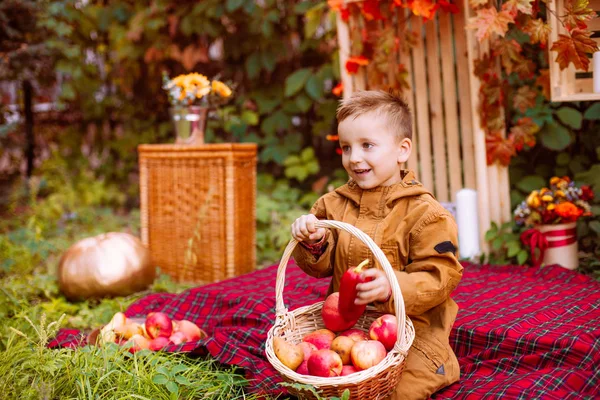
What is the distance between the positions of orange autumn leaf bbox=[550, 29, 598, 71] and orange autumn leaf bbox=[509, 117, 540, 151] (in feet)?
2.13

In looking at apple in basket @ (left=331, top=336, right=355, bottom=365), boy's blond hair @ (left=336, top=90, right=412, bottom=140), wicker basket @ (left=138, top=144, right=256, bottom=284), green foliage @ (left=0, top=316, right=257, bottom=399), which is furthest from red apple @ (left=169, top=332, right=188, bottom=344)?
boy's blond hair @ (left=336, top=90, right=412, bottom=140)

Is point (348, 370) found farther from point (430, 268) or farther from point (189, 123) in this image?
point (189, 123)

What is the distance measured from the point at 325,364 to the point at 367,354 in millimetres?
131

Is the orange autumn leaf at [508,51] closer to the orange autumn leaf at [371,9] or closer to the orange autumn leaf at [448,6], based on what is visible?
the orange autumn leaf at [448,6]

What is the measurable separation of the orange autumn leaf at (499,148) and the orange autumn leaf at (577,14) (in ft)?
2.65

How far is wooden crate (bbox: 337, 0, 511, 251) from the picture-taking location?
3.56 metres

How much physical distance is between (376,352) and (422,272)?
1.05 ft

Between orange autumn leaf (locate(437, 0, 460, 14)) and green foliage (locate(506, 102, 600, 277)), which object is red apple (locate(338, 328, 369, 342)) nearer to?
green foliage (locate(506, 102, 600, 277))

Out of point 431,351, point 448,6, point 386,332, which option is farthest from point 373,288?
point 448,6

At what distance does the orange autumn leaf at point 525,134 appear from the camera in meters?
3.51

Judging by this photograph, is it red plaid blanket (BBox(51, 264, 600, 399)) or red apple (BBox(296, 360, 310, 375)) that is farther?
red plaid blanket (BBox(51, 264, 600, 399))

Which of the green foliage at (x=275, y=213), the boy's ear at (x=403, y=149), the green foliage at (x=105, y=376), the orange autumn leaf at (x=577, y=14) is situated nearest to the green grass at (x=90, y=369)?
the green foliage at (x=105, y=376)

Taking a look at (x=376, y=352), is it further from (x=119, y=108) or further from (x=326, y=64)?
(x=119, y=108)

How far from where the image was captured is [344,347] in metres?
1.86
